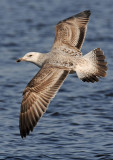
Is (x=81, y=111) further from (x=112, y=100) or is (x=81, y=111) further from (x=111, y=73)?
(x=111, y=73)

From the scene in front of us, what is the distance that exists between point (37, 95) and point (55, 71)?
447 mm

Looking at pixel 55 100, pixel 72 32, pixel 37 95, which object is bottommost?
pixel 55 100

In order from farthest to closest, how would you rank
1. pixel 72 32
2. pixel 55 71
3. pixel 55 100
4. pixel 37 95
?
pixel 55 100, pixel 72 32, pixel 55 71, pixel 37 95

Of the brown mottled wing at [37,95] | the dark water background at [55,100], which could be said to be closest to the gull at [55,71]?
the brown mottled wing at [37,95]

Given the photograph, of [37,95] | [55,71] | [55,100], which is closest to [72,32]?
[55,71]

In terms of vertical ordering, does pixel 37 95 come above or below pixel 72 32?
below

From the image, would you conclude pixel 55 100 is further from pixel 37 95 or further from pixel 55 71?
pixel 37 95

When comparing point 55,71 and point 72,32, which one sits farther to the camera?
point 72,32

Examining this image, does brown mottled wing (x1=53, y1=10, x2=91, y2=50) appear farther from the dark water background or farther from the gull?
the dark water background

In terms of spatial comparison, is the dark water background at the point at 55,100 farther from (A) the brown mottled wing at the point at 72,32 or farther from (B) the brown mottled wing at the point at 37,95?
(A) the brown mottled wing at the point at 72,32

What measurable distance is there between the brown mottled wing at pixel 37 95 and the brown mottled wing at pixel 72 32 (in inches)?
48.3

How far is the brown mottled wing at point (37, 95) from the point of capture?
22.0 feet

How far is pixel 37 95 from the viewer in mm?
6773

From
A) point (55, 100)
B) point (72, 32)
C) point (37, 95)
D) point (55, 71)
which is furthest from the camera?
point (55, 100)
